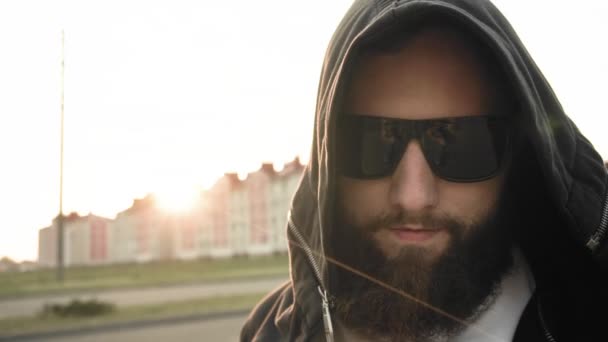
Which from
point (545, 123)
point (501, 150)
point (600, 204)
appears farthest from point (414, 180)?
point (600, 204)

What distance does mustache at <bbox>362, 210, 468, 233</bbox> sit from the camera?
1449 millimetres

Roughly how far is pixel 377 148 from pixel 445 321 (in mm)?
480

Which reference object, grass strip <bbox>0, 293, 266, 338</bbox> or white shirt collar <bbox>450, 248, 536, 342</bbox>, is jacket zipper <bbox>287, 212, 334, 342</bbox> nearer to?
white shirt collar <bbox>450, 248, 536, 342</bbox>

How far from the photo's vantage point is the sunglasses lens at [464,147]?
58.1 inches

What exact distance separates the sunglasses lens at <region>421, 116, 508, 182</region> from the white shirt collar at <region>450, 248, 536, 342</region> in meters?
0.31

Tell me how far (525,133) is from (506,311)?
0.46 meters

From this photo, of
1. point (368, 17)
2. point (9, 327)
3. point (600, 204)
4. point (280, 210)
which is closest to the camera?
point (600, 204)

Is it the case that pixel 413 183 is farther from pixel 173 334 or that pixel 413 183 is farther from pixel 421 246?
pixel 173 334

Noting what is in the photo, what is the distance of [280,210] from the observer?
57.6 metres

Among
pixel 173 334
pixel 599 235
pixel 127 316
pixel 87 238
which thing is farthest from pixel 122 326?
pixel 87 238

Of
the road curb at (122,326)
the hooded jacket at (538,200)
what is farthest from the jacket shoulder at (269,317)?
the road curb at (122,326)

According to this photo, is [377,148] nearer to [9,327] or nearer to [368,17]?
[368,17]

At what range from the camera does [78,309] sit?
1320cm

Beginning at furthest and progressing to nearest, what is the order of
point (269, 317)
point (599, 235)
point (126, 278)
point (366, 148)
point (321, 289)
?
1. point (126, 278)
2. point (269, 317)
3. point (321, 289)
4. point (366, 148)
5. point (599, 235)
